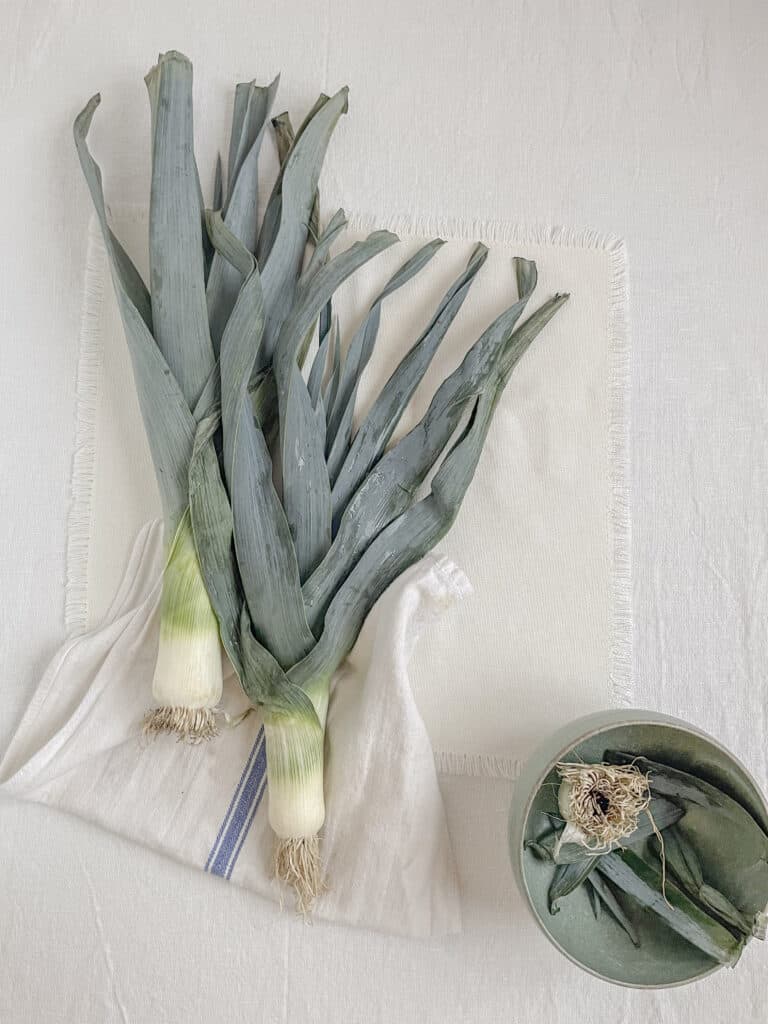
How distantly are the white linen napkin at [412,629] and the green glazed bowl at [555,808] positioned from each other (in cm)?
10

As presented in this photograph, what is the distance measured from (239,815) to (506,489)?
442 millimetres

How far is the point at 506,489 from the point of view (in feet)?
3.04

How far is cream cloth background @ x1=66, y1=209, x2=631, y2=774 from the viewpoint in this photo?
90 cm

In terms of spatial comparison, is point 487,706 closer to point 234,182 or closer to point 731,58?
point 234,182

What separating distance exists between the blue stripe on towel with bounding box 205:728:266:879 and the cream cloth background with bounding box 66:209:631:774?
7.2 inches

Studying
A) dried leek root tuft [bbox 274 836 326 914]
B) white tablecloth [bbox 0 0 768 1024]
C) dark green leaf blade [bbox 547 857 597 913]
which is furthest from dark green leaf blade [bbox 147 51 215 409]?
dark green leaf blade [bbox 547 857 597 913]

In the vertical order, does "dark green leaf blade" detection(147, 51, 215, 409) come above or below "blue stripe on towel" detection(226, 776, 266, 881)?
above

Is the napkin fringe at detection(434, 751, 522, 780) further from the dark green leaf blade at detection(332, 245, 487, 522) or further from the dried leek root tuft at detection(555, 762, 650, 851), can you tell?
the dark green leaf blade at detection(332, 245, 487, 522)

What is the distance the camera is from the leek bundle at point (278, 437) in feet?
2.69

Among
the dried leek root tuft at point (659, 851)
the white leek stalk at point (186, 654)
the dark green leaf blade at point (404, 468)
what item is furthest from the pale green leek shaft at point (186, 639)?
the dried leek root tuft at point (659, 851)

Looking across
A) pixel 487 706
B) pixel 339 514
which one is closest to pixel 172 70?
pixel 339 514

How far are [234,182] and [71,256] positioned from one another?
214mm

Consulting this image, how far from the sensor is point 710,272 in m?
0.99

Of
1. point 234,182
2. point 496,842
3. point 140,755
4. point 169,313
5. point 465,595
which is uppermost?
point 234,182
